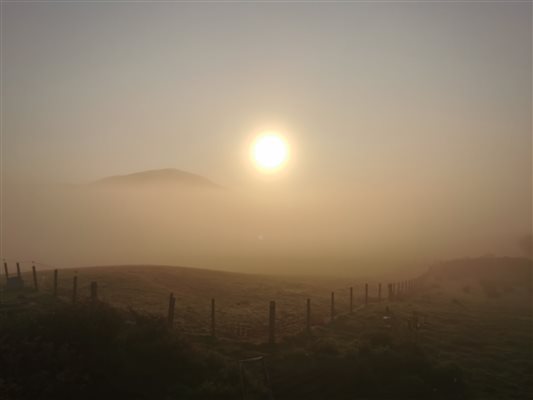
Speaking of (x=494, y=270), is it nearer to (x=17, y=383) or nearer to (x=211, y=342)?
(x=211, y=342)

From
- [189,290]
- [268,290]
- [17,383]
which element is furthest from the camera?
[268,290]

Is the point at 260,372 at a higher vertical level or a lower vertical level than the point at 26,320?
lower

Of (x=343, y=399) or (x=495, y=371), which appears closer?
(x=343, y=399)

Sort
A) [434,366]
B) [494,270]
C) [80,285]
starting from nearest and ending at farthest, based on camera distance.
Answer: [434,366]
[80,285]
[494,270]

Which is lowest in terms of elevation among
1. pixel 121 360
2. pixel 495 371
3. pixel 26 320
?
pixel 495 371

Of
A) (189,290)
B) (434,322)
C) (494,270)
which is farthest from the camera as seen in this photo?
(494,270)

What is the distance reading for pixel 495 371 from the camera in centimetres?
2330

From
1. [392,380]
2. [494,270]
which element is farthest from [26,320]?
[494,270]

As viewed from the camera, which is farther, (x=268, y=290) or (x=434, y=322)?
(x=268, y=290)

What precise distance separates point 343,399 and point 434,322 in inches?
903

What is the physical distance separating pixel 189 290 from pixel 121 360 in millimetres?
30172

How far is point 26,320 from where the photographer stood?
18922mm

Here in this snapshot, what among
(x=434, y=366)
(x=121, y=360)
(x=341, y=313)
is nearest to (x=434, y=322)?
(x=341, y=313)

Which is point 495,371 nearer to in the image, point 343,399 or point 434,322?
point 343,399
